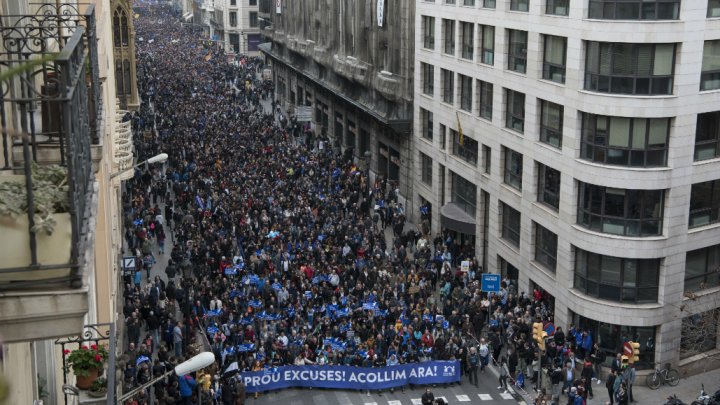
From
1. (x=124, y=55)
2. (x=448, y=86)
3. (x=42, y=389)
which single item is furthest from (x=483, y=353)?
(x=124, y=55)

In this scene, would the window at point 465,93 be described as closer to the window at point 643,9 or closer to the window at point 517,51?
the window at point 517,51

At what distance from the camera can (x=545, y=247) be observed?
3638 centimetres

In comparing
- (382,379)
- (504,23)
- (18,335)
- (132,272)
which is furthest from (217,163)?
(18,335)

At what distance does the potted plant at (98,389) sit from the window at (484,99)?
32504mm

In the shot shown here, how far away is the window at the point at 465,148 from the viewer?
144 ft

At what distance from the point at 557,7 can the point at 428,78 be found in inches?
650

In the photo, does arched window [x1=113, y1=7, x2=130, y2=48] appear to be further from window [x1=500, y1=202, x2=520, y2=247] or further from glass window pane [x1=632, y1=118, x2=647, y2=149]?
glass window pane [x1=632, y1=118, x2=647, y2=149]

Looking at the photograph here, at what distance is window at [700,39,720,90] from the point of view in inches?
1222

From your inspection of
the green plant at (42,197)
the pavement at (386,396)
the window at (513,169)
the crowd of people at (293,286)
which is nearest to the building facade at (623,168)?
the window at (513,169)

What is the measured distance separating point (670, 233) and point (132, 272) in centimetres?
2219

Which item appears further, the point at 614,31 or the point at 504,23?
the point at 504,23

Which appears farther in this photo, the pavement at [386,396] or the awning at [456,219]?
the awning at [456,219]

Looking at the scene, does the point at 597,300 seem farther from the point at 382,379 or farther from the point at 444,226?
the point at 444,226

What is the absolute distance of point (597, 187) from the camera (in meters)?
32.5
